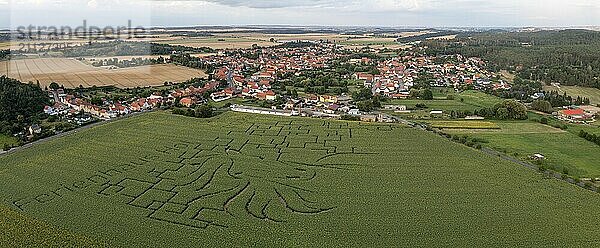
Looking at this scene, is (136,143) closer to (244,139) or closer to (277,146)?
(244,139)

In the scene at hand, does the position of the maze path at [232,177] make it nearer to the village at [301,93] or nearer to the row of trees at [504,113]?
the village at [301,93]

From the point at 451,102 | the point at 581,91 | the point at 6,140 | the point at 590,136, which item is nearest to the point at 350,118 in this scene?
the point at 451,102

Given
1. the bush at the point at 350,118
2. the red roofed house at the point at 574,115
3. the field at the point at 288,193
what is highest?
the red roofed house at the point at 574,115

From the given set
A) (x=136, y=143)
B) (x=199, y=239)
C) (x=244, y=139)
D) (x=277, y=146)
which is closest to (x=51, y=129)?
(x=136, y=143)

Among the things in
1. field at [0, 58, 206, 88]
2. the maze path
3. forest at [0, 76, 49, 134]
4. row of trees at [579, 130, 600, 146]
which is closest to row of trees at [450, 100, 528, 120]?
row of trees at [579, 130, 600, 146]

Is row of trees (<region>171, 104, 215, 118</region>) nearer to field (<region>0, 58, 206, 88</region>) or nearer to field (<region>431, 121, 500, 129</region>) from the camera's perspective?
field (<region>0, 58, 206, 88</region>)

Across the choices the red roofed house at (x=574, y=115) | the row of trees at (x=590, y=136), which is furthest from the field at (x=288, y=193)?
the red roofed house at (x=574, y=115)
